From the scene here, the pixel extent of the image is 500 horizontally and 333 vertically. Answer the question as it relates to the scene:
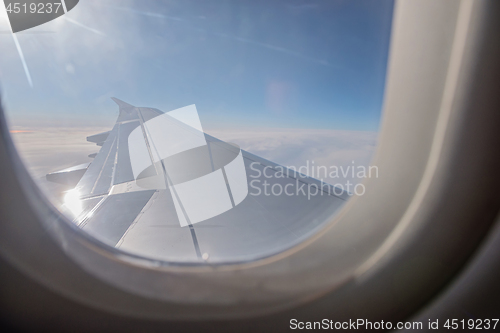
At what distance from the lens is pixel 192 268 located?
86cm

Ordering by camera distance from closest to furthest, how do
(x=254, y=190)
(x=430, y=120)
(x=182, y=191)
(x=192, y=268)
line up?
(x=430, y=120) < (x=192, y=268) < (x=182, y=191) < (x=254, y=190)

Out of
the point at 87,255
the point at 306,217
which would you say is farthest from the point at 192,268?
the point at 306,217

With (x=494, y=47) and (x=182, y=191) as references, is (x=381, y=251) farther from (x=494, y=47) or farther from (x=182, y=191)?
(x=182, y=191)

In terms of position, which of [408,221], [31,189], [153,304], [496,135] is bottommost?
[153,304]

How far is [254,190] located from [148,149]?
7.41ft

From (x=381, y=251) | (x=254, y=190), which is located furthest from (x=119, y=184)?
(x=381, y=251)

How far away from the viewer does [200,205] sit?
1.68m

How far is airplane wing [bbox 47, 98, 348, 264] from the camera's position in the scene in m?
1.20

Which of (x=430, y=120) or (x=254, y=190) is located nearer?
(x=430, y=120)

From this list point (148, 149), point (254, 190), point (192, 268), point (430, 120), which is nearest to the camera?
point (430, 120)

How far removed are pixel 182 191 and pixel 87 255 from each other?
1.21m

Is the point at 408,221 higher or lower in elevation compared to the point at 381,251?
higher

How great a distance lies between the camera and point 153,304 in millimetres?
733

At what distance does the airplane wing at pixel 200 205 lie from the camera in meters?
1.20
